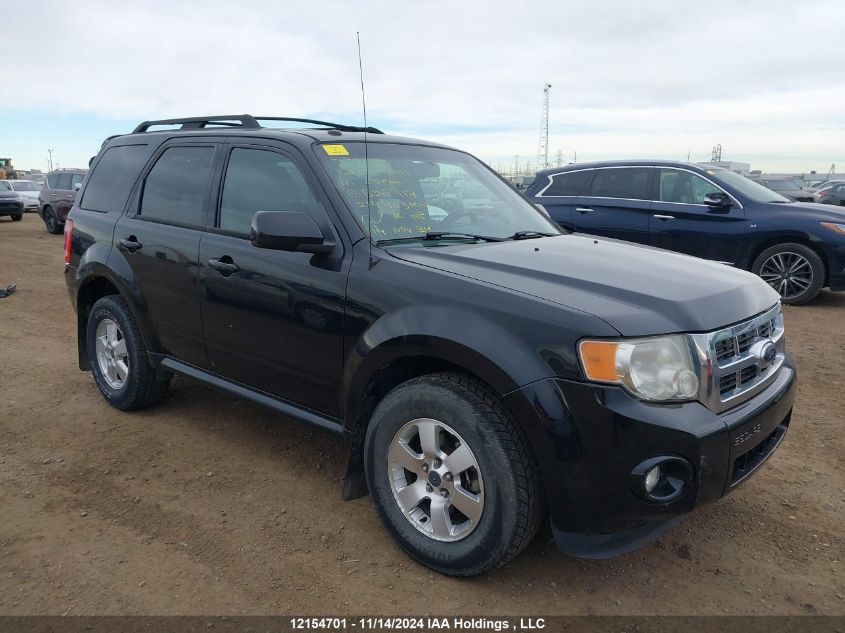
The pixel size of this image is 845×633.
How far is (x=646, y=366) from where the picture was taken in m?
2.27

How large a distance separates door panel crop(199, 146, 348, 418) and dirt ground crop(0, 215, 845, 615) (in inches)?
16.7

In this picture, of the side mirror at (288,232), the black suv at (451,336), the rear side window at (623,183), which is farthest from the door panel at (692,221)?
the side mirror at (288,232)

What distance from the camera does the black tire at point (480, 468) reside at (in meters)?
2.38

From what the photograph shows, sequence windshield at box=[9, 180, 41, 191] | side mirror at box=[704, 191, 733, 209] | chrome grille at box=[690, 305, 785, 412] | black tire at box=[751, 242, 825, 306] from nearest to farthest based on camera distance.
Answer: chrome grille at box=[690, 305, 785, 412] → black tire at box=[751, 242, 825, 306] → side mirror at box=[704, 191, 733, 209] → windshield at box=[9, 180, 41, 191]

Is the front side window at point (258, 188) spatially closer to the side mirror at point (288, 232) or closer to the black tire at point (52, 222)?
the side mirror at point (288, 232)

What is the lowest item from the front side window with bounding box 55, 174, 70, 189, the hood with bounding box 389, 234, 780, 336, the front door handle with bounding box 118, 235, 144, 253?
the hood with bounding box 389, 234, 780, 336

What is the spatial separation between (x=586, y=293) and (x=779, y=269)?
6756mm

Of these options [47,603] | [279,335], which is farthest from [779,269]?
[47,603]

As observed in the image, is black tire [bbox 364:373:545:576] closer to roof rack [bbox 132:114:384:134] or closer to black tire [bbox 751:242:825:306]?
roof rack [bbox 132:114:384:134]

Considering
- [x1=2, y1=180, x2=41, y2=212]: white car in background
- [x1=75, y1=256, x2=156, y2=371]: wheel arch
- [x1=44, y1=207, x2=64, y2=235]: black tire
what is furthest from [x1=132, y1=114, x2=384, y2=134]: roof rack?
[x1=2, y1=180, x2=41, y2=212]: white car in background

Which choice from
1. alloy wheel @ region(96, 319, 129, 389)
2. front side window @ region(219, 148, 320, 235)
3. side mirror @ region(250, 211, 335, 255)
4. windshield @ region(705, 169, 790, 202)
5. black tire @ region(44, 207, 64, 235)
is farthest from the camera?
black tire @ region(44, 207, 64, 235)

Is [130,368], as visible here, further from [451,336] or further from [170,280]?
[451,336]

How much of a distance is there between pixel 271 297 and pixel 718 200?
682 cm

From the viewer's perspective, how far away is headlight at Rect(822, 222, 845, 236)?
7.66 m
